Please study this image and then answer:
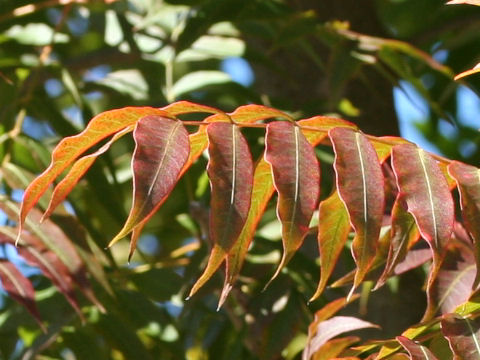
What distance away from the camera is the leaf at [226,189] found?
0.70 m

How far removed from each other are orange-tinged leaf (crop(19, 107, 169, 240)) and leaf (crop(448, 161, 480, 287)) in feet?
0.88

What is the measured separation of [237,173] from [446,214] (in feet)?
0.54

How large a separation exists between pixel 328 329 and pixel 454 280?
0.13 m

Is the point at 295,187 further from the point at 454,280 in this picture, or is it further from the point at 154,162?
the point at 454,280

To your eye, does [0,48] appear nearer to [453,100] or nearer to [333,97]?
[333,97]

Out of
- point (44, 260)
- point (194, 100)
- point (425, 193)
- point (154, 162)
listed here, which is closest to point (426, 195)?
point (425, 193)

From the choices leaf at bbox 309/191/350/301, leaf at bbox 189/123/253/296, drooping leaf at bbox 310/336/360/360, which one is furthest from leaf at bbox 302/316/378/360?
leaf at bbox 189/123/253/296

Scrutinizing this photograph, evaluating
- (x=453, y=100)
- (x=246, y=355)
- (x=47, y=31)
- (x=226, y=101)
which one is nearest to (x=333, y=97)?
(x=226, y=101)

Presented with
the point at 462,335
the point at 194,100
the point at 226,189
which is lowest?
the point at 194,100

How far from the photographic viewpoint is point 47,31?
61.8 inches

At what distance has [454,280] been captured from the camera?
933mm

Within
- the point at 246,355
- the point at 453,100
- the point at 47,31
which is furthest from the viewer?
the point at 453,100

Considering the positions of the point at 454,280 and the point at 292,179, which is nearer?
the point at 292,179

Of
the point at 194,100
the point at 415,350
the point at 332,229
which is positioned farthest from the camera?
the point at 194,100
